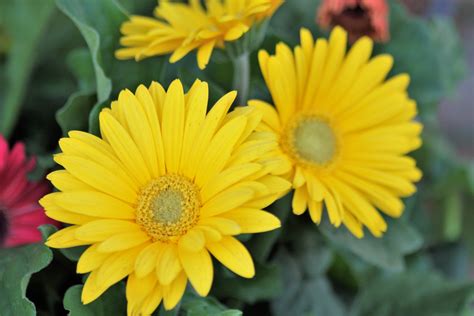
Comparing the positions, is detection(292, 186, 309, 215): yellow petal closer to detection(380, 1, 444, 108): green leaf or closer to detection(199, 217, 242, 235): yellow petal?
detection(199, 217, 242, 235): yellow petal

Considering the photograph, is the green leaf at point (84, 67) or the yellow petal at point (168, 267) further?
the green leaf at point (84, 67)

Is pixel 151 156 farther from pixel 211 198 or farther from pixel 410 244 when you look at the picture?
pixel 410 244

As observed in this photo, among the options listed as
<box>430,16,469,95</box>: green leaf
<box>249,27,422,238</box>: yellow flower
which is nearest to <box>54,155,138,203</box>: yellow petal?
<box>249,27,422,238</box>: yellow flower

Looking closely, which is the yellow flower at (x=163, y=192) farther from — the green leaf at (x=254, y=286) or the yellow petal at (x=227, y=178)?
the green leaf at (x=254, y=286)

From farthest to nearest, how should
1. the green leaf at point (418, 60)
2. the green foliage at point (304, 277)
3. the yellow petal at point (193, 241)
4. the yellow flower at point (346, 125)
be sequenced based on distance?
the green leaf at point (418, 60), the green foliage at point (304, 277), the yellow flower at point (346, 125), the yellow petal at point (193, 241)

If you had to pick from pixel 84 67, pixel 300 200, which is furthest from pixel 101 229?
pixel 84 67

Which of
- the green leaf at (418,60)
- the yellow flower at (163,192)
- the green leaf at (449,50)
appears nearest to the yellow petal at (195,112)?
the yellow flower at (163,192)
